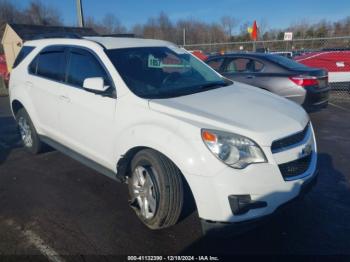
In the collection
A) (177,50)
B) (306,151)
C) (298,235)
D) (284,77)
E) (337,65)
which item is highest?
(177,50)

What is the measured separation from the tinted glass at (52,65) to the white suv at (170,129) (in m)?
0.02

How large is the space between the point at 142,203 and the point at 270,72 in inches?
200

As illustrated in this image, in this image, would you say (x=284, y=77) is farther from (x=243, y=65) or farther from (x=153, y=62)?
(x=153, y=62)

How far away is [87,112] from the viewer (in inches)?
142

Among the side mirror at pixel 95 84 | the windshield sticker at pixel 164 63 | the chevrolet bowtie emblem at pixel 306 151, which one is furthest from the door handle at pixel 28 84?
the chevrolet bowtie emblem at pixel 306 151

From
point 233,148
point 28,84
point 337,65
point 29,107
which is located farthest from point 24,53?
point 337,65

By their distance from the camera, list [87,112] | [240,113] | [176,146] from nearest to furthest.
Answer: [176,146] < [240,113] < [87,112]

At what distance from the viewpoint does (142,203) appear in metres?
3.18

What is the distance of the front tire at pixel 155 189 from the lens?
281 cm

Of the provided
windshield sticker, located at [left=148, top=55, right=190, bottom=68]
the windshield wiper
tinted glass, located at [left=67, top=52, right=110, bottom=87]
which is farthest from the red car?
tinted glass, located at [left=67, top=52, right=110, bottom=87]

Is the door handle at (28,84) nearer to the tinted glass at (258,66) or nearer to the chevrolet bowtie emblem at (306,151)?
the chevrolet bowtie emblem at (306,151)

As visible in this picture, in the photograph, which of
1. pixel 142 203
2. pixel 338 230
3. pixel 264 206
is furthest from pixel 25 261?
pixel 338 230

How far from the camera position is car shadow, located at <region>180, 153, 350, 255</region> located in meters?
2.81

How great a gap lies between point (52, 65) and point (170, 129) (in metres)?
2.51
